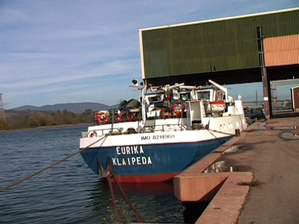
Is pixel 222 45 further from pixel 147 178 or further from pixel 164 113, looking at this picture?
pixel 147 178

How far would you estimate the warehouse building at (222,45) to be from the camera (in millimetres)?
30141

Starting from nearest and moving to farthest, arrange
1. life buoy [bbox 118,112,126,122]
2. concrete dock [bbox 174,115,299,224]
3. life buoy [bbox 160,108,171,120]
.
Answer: concrete dock [bbox 174,115,299,224], life buoy [bbox 160,108,171,120], life buoy [bbox 118,112,126,122]

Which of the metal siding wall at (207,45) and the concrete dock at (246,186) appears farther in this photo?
the metal siding wall at (207,45)

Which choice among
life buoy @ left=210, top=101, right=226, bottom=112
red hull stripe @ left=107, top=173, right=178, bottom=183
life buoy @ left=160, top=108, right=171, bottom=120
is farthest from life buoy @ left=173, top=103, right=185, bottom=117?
red hull stripe @ left=107, top=173, right=178, bottom=183

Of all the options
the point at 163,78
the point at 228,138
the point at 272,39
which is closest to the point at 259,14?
the point at 272,39

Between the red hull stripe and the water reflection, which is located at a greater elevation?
the red hull stripe

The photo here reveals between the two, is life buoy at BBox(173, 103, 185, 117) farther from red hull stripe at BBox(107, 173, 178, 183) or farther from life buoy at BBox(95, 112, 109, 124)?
life buoy at BBox(95, 112, 109, 124)

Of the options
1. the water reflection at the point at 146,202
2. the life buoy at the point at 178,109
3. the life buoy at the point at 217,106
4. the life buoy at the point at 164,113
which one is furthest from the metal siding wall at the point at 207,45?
the water reflection at the point at 146,202

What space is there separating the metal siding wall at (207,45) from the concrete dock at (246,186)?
17768 millimetres

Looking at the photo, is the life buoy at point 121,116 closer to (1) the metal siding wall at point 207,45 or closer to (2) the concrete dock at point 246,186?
(2) the concrete dock at point 246,186

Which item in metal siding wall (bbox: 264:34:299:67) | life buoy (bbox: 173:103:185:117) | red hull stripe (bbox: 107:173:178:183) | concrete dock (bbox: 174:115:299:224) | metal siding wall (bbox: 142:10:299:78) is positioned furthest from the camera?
metal siding wall (bbox: 142:10:299:78)

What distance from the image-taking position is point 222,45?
30.5m

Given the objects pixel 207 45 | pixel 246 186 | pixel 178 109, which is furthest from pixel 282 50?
pixel 246 186

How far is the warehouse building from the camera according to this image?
3014 centimetres
